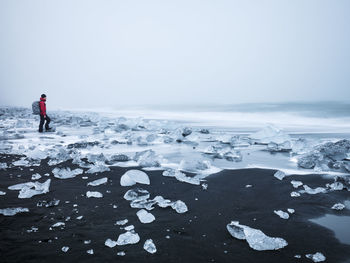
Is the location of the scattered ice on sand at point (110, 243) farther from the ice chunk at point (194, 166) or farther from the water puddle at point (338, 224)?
the ice chunk at point (194, 166)

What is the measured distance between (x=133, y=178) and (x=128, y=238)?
152 cm

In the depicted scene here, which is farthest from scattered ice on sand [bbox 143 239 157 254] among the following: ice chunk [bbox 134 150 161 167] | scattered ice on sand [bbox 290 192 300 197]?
ice chunk [bbox 134 150 161 167]

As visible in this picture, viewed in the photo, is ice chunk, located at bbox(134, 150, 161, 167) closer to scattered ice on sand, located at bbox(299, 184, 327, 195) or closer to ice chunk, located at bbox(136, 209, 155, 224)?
ice chunk, located at bbox(136, 209, 155, 224)

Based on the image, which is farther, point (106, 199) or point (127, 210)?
point (106, 199)

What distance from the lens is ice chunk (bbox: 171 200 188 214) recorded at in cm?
270

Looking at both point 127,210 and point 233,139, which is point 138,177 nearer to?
point 127,210

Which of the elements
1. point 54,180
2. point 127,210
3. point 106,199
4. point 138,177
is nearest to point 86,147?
point 54,180

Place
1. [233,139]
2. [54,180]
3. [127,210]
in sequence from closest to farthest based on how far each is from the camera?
[127,210]
[54,180]
[233,139]

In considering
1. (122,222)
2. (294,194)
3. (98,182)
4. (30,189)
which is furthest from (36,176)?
(294,194)

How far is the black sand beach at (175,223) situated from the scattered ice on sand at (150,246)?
0.03 metres

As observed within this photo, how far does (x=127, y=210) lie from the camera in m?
2.70

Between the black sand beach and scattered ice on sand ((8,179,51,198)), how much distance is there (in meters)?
0.07

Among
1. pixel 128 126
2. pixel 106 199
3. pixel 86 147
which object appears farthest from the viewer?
pixel 128 126

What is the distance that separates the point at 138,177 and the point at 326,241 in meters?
2.33
